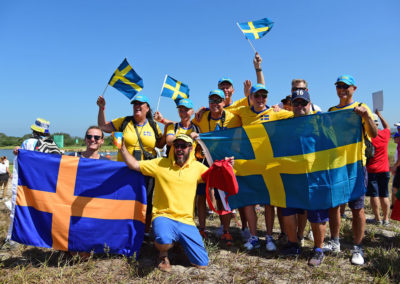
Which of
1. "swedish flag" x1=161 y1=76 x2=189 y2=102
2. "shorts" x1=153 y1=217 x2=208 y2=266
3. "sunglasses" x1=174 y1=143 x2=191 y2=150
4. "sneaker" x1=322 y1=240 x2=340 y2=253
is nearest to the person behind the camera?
"shorts" x1=153 y1=217 x2=208 y2=266

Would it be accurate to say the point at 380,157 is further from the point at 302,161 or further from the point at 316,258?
the point at 316,258

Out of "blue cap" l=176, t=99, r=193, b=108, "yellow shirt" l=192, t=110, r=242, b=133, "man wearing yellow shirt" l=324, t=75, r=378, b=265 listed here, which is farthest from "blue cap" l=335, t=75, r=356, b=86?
"blue cap" l=176, t=99, r=193, b=108

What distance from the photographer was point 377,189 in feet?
19.0

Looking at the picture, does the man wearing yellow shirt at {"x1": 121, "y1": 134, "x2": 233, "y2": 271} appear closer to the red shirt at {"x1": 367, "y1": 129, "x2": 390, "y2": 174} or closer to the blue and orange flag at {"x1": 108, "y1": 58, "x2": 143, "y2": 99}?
the blue and orange flag at {"x1": 108, "y1": 58, "x2": 143, "y2": 99}

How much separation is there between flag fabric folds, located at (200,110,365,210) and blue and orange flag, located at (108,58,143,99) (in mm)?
2020

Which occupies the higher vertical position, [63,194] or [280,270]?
[63,194]

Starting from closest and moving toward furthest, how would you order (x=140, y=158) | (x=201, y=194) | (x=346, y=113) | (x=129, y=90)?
(x=346, y=113) < (x=140, y=158) < (x=201, y=194) < (x=129, y=90)

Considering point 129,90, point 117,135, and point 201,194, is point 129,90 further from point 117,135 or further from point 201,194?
point 201,194

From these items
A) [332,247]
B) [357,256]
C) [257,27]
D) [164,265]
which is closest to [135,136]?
[164,265]

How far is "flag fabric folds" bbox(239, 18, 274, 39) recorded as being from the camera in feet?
19.7

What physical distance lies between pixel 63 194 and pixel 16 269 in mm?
1100

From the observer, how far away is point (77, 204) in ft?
13.0

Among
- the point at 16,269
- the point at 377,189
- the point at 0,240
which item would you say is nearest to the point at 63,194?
the point at 16,269

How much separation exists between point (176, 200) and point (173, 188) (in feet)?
0.55
